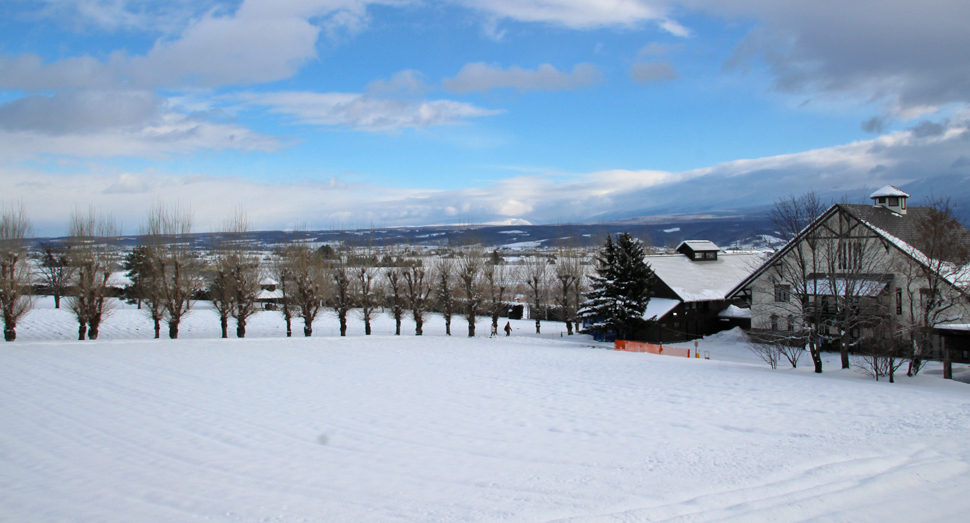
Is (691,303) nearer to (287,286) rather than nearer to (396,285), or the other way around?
(396,285)

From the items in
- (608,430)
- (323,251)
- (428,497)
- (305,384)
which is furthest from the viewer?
(323,251)

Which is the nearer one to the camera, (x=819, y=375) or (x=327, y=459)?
(x=327, y=459)

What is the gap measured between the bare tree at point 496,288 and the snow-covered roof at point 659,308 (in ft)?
23.3

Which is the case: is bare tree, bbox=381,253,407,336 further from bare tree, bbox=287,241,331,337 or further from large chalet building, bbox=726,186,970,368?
large chalet building, bbox=726,186,970,368

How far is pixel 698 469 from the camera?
348 inches

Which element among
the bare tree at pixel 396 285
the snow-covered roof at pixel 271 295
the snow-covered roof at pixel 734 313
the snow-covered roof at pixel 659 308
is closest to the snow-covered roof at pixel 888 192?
the snow-covered roof at pixel 734 313

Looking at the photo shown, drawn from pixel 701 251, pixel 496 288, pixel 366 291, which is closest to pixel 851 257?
pixel 701 251

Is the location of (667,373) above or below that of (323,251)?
below

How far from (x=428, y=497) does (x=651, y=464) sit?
4.01 metres

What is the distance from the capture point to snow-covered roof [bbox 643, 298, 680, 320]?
1492 inches

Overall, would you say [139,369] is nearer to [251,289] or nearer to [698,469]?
[251,289]

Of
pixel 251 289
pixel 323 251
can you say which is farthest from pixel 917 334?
pixel 323 251

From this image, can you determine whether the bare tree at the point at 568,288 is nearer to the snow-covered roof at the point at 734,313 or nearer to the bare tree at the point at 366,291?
the snow-covered roof at the point at 734,313

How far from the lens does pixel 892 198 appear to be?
111 ft
